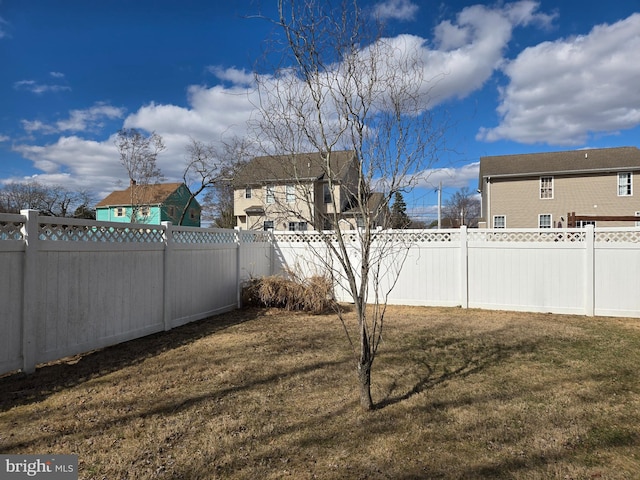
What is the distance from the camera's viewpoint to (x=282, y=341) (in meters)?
5.35

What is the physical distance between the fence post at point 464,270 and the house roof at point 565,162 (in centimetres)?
1452

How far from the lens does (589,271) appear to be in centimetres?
713

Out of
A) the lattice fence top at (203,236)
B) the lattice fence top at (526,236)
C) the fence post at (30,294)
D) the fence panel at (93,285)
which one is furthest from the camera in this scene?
the lattice fence top at (526,236)

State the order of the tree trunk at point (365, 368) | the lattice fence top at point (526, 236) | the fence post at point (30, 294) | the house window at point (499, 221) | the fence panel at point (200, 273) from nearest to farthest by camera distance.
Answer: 1. the tree trunk at point (365, 368)
2. the fence post at point (30, 294)
3. the fence panel at point (200, 273)
4. the lattice fence top at point (526, 236)
5. the house window at point (499, 221)

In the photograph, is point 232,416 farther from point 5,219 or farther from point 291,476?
point 5,219

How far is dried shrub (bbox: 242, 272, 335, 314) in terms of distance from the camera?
7598 millimetres

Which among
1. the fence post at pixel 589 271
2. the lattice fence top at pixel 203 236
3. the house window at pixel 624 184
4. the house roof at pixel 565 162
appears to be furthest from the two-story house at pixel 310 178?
the house window at pixel 624 184

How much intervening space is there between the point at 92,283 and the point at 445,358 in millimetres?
4313

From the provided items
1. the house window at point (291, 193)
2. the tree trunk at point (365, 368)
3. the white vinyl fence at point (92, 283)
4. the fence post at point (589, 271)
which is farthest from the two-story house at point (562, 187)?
the tree trunk at point (365, 368)

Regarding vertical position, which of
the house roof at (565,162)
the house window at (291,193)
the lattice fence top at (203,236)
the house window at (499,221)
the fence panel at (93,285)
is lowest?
the fence panel at (93,285)

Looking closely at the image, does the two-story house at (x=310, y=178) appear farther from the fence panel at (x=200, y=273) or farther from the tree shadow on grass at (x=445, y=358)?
the fence panel at (x=200, y=273)

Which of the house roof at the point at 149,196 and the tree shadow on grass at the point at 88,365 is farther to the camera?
the house roof at the point at 149,196

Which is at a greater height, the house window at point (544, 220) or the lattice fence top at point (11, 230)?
the house window at point (544, 220)

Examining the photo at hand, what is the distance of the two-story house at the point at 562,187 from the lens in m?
18.8
